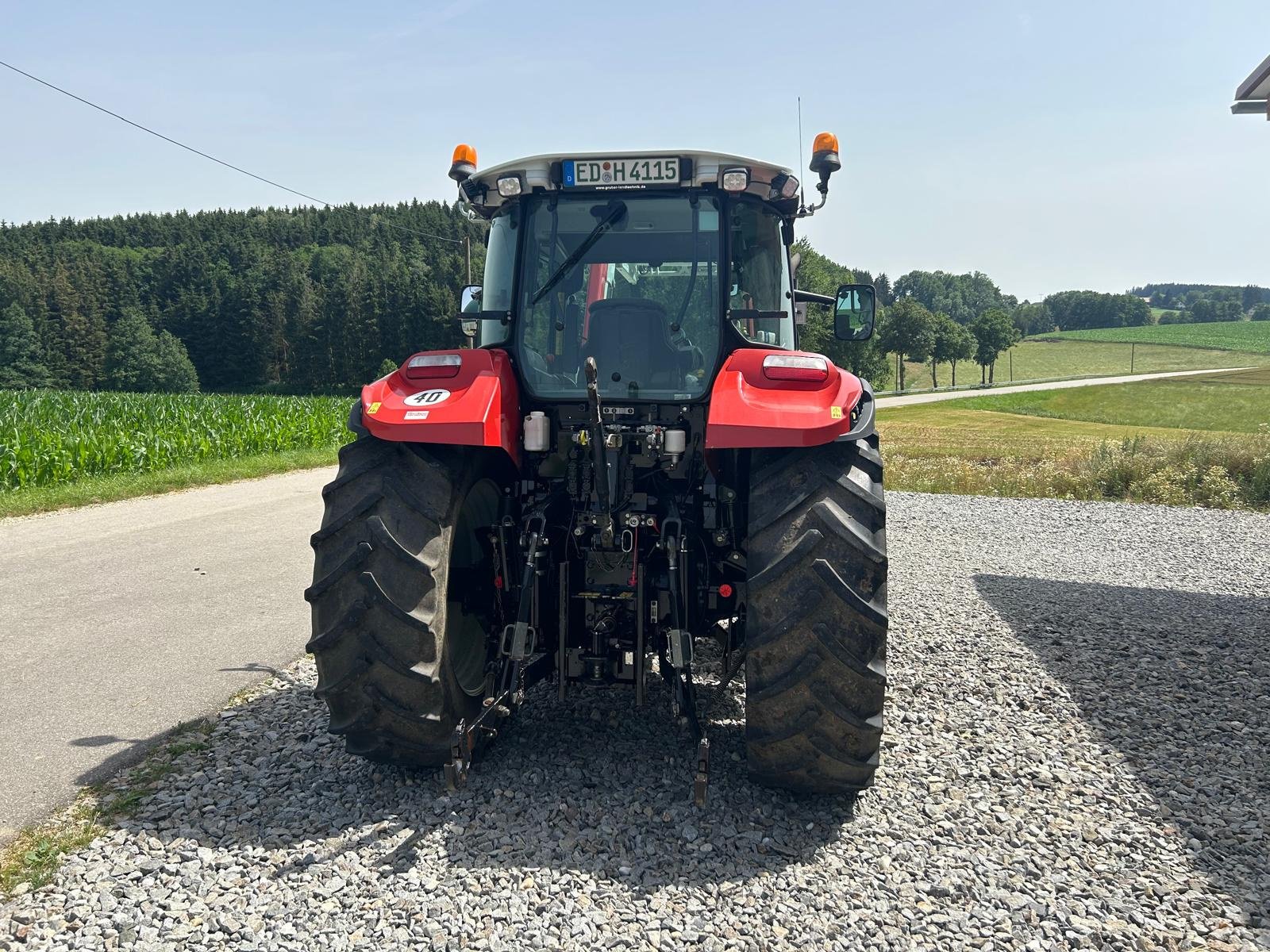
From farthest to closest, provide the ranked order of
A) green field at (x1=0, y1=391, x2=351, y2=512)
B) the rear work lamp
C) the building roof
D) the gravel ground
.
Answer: green field at (x1=0, y1=391, x2=351, y2=512) < the building roof < the rear work lamp < the gravel ground

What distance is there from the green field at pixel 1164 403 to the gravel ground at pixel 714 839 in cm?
2831

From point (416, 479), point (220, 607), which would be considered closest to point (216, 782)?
point (416, 479)

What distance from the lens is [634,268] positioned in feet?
13.1

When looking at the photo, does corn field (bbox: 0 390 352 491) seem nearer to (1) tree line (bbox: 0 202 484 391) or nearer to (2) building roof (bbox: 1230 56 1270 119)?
(2) building roof (bbox: 1230 56 1270 119)

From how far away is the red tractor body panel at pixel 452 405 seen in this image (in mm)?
3361

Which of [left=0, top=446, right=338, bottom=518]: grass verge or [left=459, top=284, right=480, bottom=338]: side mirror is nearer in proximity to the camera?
[left=459, top=284, right=480, bottom=338]: side mirror

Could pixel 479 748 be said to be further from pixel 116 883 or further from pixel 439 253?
pixel 439 253

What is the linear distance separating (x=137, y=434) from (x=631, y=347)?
48.6 ft

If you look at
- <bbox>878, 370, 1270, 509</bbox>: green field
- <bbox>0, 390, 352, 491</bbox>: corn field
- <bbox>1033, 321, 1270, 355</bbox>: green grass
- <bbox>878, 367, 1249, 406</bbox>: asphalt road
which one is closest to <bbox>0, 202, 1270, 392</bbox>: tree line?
<bbox>878, 367, 1249, 406</bbox>: asphalt road

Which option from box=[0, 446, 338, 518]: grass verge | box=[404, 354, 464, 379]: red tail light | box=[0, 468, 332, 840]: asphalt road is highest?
box=[404, 354, 464, 379]: red tail light

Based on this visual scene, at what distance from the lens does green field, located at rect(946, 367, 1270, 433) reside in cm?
3116

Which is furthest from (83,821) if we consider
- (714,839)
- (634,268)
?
(634,268)

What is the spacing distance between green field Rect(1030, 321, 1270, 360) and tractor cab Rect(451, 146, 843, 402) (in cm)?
8965

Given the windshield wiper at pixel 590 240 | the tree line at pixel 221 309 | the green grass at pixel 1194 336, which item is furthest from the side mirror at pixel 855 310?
the green grass at pixel 1194 336
